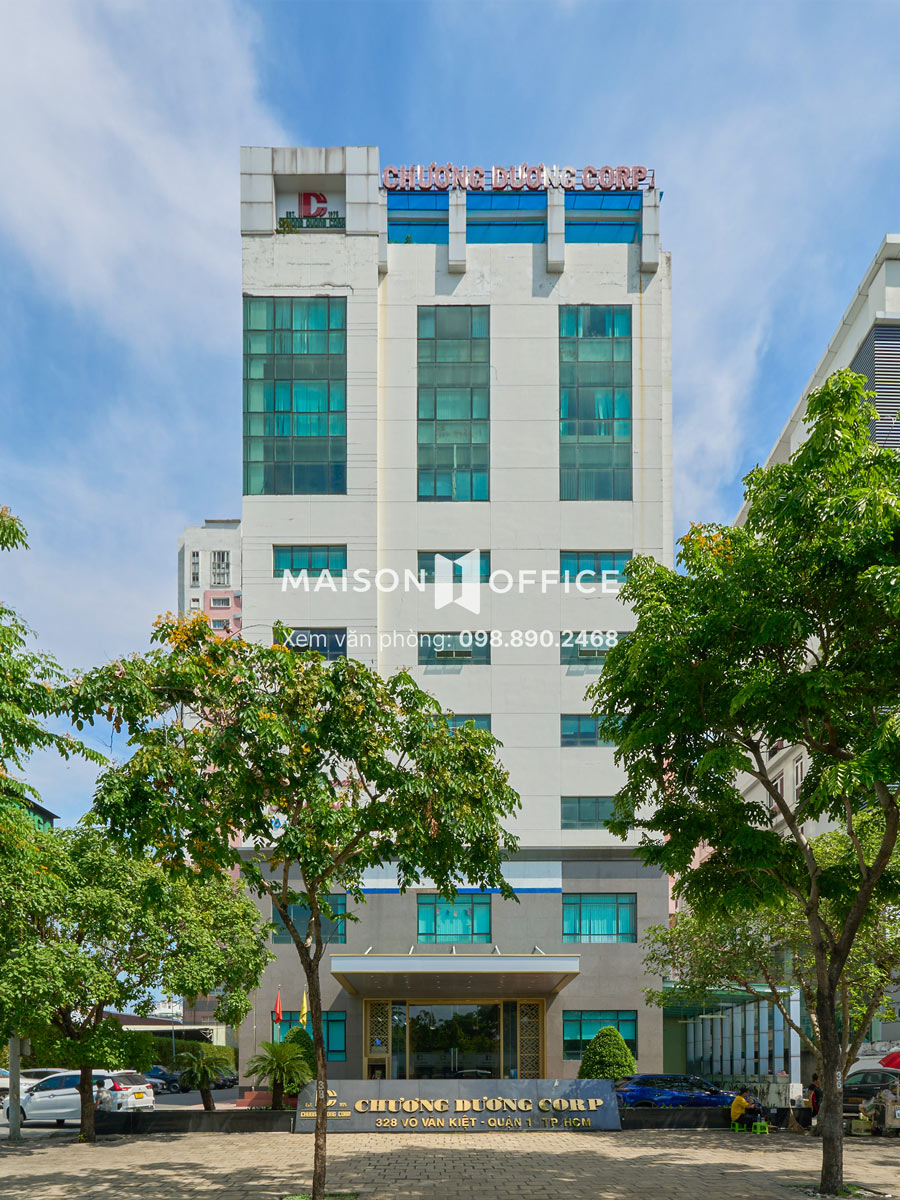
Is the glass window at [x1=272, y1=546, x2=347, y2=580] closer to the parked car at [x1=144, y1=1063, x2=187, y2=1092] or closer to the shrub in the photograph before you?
the shrub

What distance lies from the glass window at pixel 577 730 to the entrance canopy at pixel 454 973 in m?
8.86

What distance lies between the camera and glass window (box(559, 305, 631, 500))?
4762 centimetres

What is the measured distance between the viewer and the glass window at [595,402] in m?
47.6

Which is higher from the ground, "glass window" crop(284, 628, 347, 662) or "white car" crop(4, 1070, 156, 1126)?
"glass window" crop(284, 628, 347, 662)

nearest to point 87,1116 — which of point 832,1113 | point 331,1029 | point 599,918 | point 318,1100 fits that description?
point 318,1100

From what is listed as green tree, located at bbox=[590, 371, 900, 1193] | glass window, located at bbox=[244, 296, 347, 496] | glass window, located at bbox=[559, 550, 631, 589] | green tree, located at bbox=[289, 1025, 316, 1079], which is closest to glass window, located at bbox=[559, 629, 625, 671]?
glass window, located at bbox=[559, 550, 631, 589]

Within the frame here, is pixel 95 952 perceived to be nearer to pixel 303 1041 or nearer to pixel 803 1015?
pixel 303 1041

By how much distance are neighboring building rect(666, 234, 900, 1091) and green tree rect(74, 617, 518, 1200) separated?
3344 cm

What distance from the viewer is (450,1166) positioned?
23.8 m

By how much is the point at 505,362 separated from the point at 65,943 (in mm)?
30068

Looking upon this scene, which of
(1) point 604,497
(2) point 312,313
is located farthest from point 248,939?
(2) point 312,313

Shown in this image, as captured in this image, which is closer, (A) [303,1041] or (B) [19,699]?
(B) [19,699]

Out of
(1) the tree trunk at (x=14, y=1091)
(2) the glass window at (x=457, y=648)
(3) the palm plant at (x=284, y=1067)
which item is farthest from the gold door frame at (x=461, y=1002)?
(1) the tree trunk at (x=14, y=1091)

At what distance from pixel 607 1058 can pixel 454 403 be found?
84.0ft
